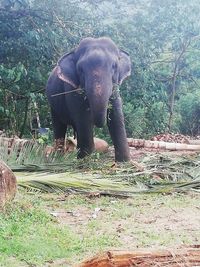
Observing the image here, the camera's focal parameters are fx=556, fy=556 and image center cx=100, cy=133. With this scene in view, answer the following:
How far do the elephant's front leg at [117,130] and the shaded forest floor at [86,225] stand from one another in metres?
2.36

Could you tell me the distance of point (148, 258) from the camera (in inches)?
104

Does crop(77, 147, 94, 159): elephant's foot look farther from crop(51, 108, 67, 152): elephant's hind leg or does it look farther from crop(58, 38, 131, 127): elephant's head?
crop(51, 108, 67, 152): elephant's hind leg

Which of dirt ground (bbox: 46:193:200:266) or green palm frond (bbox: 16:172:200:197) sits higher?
green palm frond (bbox: 16:172:200:197)

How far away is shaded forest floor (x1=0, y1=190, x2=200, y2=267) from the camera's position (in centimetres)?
395

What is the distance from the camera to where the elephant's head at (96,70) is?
304 inches

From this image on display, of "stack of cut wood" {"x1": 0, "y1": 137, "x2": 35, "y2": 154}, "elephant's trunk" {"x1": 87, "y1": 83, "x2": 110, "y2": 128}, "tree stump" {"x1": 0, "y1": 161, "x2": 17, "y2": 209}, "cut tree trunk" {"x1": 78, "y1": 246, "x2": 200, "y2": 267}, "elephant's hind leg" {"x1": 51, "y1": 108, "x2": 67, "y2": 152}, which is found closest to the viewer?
"cut tree trunk" {"x1": 78, "y1": 246, "x2": 200, "y2": 267}

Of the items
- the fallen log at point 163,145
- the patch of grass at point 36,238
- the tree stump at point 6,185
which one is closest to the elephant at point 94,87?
the fallen log at point 163,145

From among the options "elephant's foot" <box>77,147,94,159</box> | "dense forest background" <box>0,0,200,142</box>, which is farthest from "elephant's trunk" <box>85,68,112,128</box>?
"dense forest background" <box>0,0,200,142</box>

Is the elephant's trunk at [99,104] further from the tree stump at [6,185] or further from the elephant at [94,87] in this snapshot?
the tree stump at [6,185]

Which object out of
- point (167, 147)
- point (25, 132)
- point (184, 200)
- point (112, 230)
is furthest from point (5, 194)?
point (25, 132)

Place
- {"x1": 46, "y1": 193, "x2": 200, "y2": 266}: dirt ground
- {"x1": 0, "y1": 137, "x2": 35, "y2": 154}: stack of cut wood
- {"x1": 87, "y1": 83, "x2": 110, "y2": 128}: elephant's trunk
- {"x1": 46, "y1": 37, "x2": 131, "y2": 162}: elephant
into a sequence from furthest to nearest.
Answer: {"x1": 46, "y1": 37, "x2": 131, "y2": 162}: elephant < {"x1": 87, "y1": 83, "x2": 110, "y2": 128}: elephant's trunk < {"x1": 0, "y1": 137, "x2": 35, "y2": 154}: stack of cut wood < {"x1": 46, "y1": 193, "x2": 200, "y2": 266}: dirt ground

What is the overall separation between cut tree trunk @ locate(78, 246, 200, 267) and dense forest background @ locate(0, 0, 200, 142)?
284 inches

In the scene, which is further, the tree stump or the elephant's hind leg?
the elephant's hind leg

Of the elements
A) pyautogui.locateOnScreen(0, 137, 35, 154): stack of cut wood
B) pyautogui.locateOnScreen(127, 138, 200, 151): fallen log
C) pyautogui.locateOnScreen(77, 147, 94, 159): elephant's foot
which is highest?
pyautogui.locateOnScreen(0, 137, 35, 154): stack of cut wood
